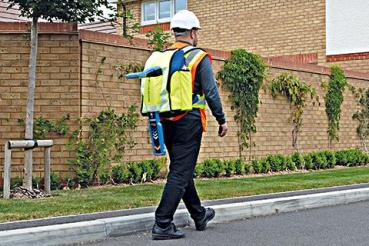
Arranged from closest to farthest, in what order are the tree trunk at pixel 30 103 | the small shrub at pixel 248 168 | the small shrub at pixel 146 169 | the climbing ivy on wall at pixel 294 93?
the tree trunk at pixel 30 103 < the small shrub at pixel 146 169 < the small shrub at pixel 248 168 < the climbing ivy on wall at pixel 294 93

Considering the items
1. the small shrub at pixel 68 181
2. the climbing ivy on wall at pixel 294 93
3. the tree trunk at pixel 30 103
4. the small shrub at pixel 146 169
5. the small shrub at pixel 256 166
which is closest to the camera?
the tree trunk at pixel 30 103

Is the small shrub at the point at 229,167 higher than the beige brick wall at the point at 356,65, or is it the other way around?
the beige brick wall at the point at 356,65

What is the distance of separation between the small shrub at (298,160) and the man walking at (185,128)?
363 inches

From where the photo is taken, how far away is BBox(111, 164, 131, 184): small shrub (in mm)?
11453

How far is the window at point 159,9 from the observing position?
2462cm

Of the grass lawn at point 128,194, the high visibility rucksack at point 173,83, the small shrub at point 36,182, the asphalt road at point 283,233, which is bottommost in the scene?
the asphalt road at point 283,233

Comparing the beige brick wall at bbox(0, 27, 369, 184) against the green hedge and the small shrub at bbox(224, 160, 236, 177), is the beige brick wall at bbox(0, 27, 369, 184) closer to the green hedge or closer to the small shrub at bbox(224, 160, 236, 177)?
the green hedge

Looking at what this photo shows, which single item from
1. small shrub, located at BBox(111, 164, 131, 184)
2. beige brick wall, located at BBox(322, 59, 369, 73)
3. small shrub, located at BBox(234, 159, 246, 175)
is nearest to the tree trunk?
small shrub, located at BBox(111, 164, 131, 184)

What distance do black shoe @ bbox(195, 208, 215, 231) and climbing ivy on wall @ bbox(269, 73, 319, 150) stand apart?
835 centimetres

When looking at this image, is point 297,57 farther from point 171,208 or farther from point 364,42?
point 171,208

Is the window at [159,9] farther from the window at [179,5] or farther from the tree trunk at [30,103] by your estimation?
the tree trunk at [30,103]

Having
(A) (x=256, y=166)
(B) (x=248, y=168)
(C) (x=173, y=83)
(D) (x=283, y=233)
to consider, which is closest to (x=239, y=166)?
(B) (x=248, y=168)

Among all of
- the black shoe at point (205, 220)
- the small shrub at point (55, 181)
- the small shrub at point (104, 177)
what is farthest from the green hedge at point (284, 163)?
the black shoe at point (205, 220)

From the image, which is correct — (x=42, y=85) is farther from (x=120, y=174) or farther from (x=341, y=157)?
(x=341, y=157)
